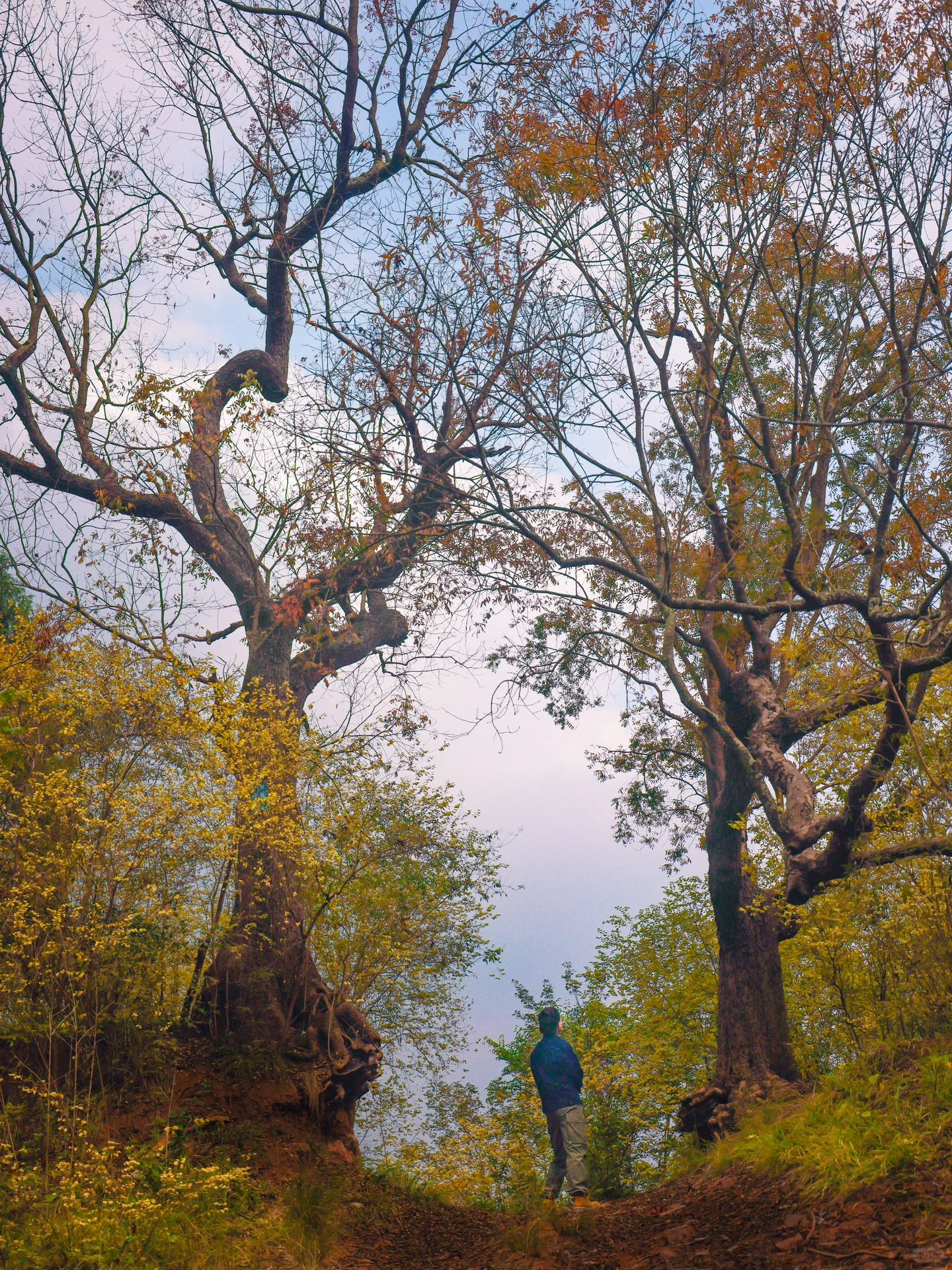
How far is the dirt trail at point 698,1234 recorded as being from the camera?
4.56 m

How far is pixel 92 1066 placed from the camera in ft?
24.4

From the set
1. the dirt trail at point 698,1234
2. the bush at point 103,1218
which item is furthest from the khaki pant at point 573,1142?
the bush at point 103,1218

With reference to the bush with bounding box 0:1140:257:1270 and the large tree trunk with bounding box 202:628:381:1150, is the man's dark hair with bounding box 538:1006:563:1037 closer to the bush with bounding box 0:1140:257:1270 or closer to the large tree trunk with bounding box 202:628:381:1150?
the large tree trunk with bounding box 202:628:381:1150

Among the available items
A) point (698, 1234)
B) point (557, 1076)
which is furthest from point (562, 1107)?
point (698, 1234)

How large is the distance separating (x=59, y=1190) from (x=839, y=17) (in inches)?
380

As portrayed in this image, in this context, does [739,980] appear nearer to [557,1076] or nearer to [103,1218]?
[557,1076]

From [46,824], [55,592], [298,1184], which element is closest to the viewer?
[46,824]

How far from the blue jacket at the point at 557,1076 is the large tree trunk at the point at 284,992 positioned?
7.47ft

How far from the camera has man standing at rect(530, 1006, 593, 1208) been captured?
7.72m

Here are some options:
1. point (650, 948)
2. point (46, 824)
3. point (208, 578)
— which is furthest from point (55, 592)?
point (650, 948)

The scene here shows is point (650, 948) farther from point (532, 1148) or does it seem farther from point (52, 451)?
point (52, 451)

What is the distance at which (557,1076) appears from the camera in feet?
25.8

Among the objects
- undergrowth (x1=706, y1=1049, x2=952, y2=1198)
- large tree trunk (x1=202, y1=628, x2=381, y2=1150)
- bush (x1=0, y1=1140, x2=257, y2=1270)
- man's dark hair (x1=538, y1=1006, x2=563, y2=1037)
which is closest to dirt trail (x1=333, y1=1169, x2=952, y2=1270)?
undergrowth (x1=706, y1=1049, x2=952, y2=1198)

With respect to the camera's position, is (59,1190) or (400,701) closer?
(59,1190)
